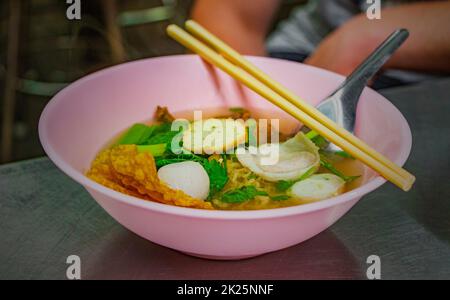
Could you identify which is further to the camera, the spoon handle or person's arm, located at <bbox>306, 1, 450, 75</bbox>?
person's arm, located at <bbox>306, 1, 450, 75</bbox>

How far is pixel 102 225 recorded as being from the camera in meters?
0.76

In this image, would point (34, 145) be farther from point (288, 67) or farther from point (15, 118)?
point (288, 67)

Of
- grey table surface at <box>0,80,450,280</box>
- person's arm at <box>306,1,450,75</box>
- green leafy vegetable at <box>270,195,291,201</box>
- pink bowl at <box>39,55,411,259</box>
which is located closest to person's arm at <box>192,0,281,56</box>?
person's arm at <box>306,1,450,75</box>

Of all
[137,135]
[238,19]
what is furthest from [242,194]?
[238,19]

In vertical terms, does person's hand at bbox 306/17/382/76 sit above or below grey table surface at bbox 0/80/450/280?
above

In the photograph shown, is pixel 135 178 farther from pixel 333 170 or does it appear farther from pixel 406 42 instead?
pixel 406 42

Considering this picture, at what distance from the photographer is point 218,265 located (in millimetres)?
679

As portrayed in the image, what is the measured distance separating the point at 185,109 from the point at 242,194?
0.89 feet

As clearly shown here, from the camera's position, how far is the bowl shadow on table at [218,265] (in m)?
0.67

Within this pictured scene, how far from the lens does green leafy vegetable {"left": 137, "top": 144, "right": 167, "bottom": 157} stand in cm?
74

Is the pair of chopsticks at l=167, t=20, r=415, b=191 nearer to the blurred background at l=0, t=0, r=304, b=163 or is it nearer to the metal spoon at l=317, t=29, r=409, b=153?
the metal spoon at l=317, t=29, r=409, b=153

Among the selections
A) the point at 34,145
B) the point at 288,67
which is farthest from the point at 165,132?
the point at 34,145

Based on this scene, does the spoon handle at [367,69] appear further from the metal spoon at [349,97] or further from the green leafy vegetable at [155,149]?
the green leafy vegetable at [155,149]

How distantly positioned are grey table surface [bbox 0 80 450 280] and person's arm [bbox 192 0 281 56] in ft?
1.96
